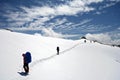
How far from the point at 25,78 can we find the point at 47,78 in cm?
190

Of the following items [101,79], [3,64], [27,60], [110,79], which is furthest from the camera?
[110,79]

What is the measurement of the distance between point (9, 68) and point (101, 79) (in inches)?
397

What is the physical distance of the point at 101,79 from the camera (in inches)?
759

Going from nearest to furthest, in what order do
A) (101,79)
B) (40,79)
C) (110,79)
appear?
(40,79), (101,79), (110,79)

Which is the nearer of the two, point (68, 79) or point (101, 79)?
point (68, 79)

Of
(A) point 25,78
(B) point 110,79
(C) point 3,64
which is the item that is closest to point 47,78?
(A) point 25,78

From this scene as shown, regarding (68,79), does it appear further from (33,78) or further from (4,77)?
(4,77)

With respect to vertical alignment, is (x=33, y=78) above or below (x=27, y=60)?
below

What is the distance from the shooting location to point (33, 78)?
42.7ft

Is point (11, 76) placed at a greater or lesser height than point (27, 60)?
lesser

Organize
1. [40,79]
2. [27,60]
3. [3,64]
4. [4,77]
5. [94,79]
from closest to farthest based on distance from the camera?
1. [4,77]
2. [40,79]
3. [27,60]
4. [3,64]
5. [94,79]

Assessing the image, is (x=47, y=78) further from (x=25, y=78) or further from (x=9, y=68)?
(x=9, y=68)

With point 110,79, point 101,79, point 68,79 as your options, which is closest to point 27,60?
point 68,79

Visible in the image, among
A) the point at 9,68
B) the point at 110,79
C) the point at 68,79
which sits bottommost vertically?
the point at 110,79
